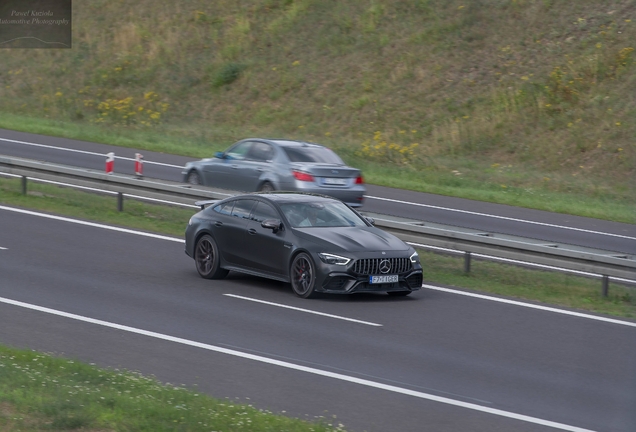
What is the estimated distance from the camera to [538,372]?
989 centimetres

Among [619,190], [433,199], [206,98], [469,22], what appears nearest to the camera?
[433,199]

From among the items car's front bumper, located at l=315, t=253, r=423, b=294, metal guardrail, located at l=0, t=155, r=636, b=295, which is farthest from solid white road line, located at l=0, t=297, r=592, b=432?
metal guardrail, located at l=0, t=155, r=636, b=295

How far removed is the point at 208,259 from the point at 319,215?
73.8 inches

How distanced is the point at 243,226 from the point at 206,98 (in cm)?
2815

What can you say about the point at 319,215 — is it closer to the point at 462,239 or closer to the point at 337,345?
the point at 462,239

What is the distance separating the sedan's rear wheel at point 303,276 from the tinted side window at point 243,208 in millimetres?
1520

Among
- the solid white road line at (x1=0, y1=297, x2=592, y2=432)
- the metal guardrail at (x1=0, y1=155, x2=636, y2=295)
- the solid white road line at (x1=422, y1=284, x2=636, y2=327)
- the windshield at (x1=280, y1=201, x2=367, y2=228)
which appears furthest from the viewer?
the metal guardrail at (x1=0, y1=155, x2=636, y2=295)

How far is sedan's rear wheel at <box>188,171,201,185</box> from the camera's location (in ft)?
73.0

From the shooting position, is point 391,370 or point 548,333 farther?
point 548,333

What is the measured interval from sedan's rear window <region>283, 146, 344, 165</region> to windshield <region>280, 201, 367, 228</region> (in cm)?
579

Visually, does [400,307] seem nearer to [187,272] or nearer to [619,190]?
[187,272]

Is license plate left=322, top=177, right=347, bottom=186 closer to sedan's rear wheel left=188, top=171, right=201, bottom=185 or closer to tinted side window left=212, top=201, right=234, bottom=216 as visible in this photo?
sedan's rear wheel left=188, top=171, right=201, bottom=185

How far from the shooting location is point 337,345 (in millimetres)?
10664

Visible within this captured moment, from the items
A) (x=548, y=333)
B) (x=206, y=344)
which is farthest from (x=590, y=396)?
(x=206, y=344)
